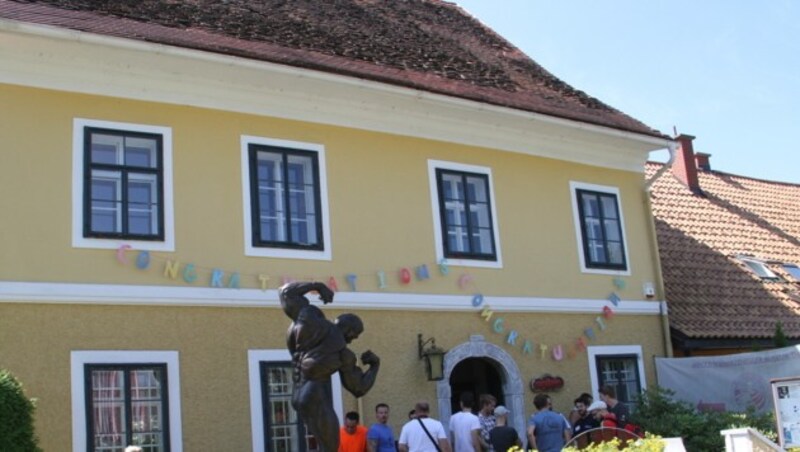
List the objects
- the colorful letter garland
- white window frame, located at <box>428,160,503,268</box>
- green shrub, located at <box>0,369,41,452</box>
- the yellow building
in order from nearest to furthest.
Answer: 1. green shrub, located at <box>0,369,41,452</box>
2. the yellow building
3. the colorful letter garland
4. white window frame, located at <box>428,160,503,268</box>

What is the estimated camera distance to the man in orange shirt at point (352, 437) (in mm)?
11875

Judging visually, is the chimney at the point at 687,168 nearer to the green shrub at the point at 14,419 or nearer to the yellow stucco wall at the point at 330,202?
the yellow stucco wall at the point at 330,202

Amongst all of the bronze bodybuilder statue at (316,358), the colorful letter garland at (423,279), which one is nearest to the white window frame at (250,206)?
the colorful letter garland at (423,279)

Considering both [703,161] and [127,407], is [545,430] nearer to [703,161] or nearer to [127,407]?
[127,407]

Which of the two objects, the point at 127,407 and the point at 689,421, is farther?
the point at 689,421

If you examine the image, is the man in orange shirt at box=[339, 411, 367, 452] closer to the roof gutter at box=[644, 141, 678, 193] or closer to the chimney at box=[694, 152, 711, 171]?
the roof gutter at box=[644, 141, 678, 193]

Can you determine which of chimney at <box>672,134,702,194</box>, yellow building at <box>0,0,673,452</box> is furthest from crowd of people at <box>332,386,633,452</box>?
chimney at <box>672,134,702,194</box>

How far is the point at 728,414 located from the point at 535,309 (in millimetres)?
3206

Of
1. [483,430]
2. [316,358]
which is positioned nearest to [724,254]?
[483,430]

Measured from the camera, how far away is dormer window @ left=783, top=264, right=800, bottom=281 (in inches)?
845

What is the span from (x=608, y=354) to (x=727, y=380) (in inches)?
78.5

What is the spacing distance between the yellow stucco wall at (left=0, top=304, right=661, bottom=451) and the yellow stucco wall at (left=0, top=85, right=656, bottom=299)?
0.42 m

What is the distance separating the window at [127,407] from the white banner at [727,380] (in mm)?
8491

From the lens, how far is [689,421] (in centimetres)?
1507
